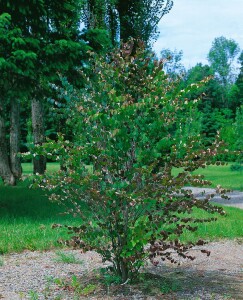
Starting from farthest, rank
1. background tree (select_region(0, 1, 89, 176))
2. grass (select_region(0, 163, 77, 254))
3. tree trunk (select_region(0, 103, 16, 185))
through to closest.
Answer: tree trunk (select_region(0, 103, 16, 185)) < background tree (select_region(0, 1, 89, 176)) < grass (select_region(0, 163, 77, 254))

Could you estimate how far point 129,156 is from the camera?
5.14m

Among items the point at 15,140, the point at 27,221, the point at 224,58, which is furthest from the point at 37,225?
the point at 224,58

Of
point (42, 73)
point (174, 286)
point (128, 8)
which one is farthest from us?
point (128, 8)

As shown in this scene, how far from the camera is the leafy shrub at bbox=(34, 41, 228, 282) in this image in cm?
496

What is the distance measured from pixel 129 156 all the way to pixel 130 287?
4.32ft

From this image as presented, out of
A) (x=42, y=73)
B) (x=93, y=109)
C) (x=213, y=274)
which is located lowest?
(x=213, y=274)

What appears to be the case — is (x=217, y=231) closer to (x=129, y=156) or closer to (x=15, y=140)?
(x=129, y=156)

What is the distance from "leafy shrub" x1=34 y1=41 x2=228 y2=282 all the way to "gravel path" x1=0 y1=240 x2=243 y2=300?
1.55ft

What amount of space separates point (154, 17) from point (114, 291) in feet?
64.4

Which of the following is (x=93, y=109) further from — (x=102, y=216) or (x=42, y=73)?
(x=42, y=73)

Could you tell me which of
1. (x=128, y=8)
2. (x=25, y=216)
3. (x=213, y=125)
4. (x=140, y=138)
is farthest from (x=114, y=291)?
(x=213, y=125)

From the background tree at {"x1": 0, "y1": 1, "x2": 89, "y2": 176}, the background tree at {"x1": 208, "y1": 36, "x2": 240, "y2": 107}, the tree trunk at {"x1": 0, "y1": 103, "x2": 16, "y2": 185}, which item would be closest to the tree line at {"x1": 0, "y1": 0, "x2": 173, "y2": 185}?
the background tree at {"x1": 0, "y1": 1, "x2": 89, "y2": 176}

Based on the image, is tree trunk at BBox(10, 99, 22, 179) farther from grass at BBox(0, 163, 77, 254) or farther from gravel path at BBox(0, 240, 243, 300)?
gravel path at BBox(0, 240, 243, 300)

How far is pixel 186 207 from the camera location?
5.12 meters
